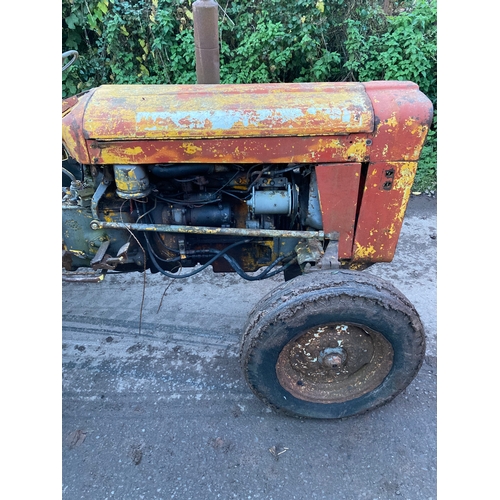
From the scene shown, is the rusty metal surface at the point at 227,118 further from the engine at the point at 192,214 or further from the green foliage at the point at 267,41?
the green foliage at the point at 267,41

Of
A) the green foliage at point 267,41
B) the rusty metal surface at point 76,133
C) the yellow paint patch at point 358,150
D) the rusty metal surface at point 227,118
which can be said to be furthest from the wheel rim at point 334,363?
the green foliage at point 267,41

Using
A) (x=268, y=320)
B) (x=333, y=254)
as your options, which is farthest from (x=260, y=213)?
(x=268, y=320)

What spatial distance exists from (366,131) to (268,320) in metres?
1.05

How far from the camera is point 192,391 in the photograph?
2490 mm

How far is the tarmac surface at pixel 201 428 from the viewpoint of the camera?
2.01 m

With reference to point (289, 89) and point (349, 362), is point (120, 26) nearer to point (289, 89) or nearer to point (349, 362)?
point (289, 89)

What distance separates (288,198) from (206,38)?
3.84 ft

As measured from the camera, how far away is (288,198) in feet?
7.30

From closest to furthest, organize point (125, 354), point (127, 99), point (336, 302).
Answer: point (336, 302)
point (127, 99)
point (125, 354)

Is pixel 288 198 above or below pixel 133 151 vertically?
below

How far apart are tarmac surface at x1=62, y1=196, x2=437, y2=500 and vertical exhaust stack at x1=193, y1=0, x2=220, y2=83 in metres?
1.41

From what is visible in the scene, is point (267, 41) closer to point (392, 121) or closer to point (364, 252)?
point (392, 121)

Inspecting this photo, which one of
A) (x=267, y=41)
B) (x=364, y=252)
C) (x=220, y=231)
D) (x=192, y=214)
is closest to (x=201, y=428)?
(x=220, y=231)

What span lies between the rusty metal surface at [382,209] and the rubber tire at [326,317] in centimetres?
36
